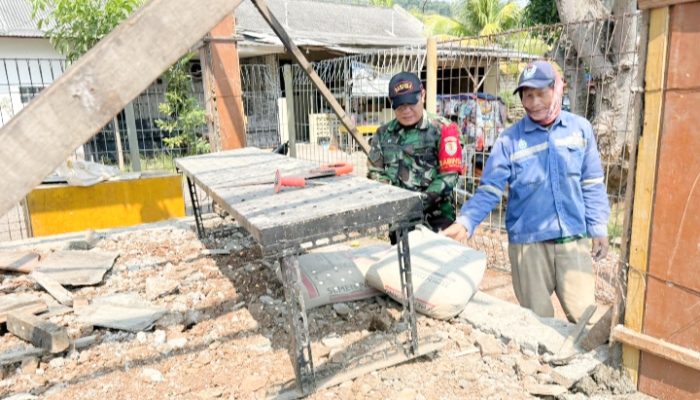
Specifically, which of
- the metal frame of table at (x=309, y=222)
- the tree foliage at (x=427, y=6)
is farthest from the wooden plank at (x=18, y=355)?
the tree foliage at (x=427, y=6)

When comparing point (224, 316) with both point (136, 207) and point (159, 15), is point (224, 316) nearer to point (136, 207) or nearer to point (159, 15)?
point (159, 15)

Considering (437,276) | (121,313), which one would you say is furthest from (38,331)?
(437,276)

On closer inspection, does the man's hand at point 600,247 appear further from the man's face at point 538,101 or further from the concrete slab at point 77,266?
the concrete slab at point 77,266

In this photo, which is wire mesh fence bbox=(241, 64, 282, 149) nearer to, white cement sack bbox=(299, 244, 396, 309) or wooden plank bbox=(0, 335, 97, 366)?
white cement sack bbox=(299, 244, 396, 309)

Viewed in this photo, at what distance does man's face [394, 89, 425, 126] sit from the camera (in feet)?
10.5

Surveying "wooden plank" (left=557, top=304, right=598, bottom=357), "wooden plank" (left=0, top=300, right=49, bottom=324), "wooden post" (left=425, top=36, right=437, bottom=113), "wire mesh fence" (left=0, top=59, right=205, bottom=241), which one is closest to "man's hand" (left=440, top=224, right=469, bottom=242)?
"wooden plank" (left=557, top=304, right=598, bottom=357)

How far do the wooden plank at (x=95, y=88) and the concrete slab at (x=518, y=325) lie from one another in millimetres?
2090

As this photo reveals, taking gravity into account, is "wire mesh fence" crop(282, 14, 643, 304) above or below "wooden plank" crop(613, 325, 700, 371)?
above

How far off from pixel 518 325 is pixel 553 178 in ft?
2.69

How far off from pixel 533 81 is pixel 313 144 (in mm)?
6141

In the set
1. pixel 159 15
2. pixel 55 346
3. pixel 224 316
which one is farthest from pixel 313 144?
pixel 159 15

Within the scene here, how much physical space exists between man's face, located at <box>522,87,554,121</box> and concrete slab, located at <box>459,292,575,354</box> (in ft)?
3.59

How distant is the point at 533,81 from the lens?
2.57m

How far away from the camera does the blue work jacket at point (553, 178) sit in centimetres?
264
